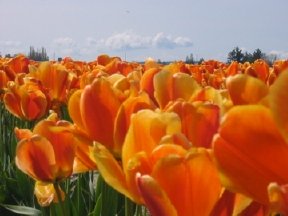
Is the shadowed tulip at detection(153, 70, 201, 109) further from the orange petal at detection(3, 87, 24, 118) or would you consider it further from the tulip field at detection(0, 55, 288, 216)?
the orange petal at detection(3, 87, 24, 118)

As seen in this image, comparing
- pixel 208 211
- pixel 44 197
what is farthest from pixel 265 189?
pixel 44 197

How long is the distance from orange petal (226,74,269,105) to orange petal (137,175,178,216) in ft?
0.47

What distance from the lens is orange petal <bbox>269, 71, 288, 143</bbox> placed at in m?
0.52

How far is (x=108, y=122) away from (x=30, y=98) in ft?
5.66

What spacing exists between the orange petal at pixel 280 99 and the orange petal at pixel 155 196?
7.3 inches

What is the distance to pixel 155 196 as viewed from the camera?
0.66 m

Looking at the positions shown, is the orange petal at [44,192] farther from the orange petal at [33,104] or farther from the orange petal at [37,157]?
the orange petal at [33,104]

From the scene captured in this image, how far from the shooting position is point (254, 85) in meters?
0.65

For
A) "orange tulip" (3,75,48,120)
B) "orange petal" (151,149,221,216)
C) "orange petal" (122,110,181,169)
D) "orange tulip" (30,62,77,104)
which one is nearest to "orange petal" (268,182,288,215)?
"orange petal" (151,149,221,216)

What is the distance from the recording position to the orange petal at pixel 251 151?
548 millimetres

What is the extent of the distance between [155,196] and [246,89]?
163 millimetres

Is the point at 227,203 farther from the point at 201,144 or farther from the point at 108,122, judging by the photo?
the point at 108,122

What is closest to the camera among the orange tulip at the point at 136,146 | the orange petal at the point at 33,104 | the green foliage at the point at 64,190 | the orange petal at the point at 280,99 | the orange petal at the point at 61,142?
the orange petal at the point at 280,99

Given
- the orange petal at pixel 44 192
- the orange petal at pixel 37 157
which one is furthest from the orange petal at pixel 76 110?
the orange petal at pixel 44 192
